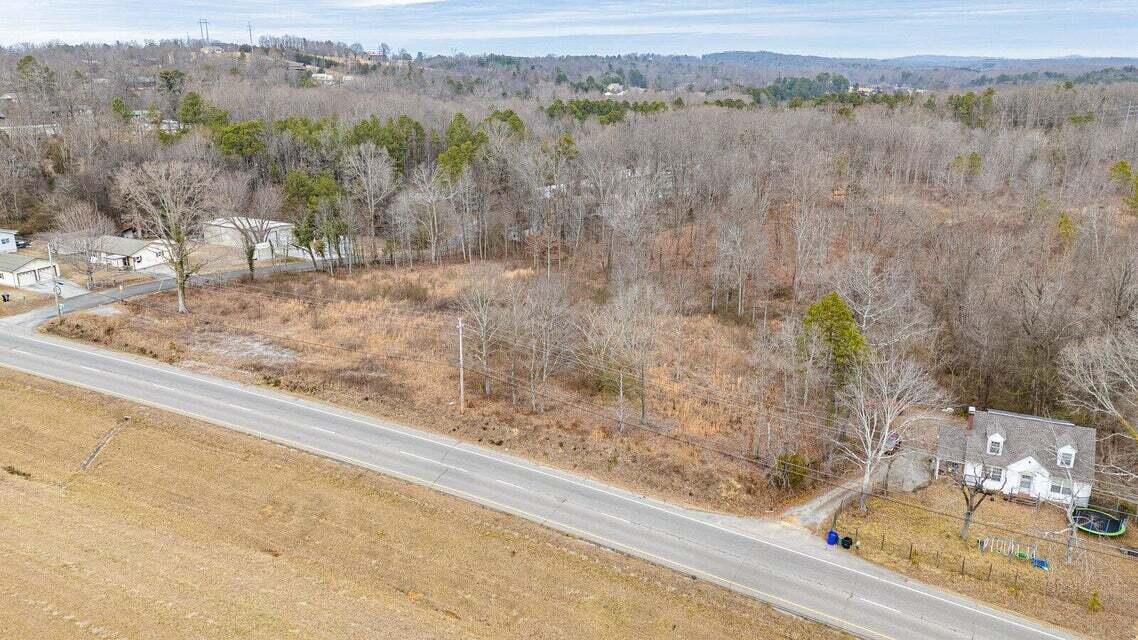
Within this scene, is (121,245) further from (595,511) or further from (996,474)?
(996,474)

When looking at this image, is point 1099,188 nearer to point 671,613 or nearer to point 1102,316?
point 1102,316

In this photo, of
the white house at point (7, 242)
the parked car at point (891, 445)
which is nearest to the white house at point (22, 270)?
the white house at point (7, 242)

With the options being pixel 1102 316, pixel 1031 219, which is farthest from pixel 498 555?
pixel 1031 219

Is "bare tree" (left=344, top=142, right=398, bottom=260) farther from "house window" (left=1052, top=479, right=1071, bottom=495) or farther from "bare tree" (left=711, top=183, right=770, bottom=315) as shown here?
"house window" (left=1052, top=479, right=1071, bottom=495)

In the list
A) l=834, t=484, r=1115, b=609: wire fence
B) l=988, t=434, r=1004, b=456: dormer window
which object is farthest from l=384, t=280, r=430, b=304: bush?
l=988, t=434, r=1004, b=456: dormer window

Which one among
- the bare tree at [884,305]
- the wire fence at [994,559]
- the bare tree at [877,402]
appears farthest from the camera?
the bare tree at [884,305]

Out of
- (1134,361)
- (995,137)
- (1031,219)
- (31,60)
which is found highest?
(31,60)

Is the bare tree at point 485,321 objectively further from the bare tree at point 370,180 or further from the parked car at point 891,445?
the bare tree at point 370,180
